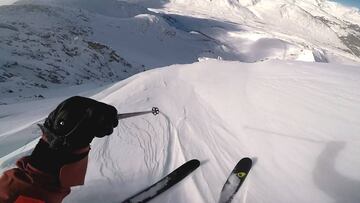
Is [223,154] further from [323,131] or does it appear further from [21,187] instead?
[21,187]

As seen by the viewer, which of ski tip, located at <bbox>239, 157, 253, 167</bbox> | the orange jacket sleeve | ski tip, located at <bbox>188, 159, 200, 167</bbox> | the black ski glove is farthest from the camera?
ski tip, located at <bbox>188, 159, 200, 167</bbox>

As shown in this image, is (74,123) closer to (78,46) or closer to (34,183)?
(34,183)

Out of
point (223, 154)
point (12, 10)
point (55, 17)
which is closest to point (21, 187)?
point (223, 154)

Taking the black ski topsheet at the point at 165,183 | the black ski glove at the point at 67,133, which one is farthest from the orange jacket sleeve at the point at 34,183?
the black ski topsheet at the point at 165,183

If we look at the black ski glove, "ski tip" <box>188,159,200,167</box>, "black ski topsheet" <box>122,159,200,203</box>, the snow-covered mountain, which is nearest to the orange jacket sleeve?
the black ski glove

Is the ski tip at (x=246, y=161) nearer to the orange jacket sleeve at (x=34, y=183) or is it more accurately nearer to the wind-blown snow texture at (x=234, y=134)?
the wind-blown snow texture at (x=234, y=134)

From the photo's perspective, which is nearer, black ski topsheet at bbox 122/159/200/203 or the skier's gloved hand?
the skier's gloved hand

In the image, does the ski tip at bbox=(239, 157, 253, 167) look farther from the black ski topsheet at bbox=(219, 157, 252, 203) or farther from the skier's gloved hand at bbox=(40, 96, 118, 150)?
the skier's gloved hand at bbox=(40, 96, 118, 150)
